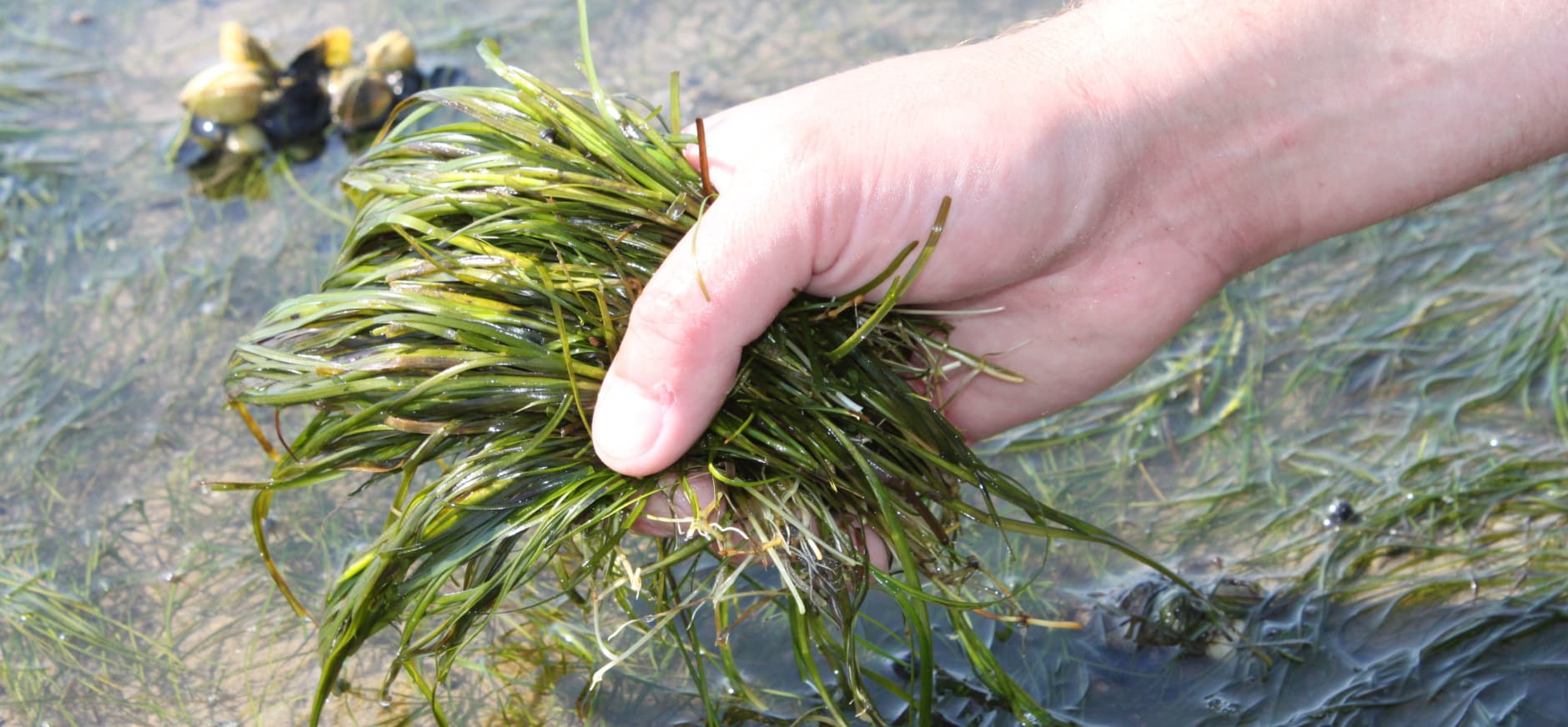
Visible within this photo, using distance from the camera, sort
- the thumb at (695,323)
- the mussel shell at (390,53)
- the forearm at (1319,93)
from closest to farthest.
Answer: the thumb at (695,323)
the forearm at (1319,93)
the mussel shell at (390,53)

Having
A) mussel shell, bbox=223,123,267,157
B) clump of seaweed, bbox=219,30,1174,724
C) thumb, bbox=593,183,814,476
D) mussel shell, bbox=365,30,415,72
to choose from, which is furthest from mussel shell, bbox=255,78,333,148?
thumb, bbox=593,183,814,476

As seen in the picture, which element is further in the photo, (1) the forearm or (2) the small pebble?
(2) the small pebble

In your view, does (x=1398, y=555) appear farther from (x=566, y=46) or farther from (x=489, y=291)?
(x=566, y=46)

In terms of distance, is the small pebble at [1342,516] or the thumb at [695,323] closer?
the thumb at [695,323]

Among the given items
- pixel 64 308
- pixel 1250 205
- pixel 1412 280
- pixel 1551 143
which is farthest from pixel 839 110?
pixel 64 308

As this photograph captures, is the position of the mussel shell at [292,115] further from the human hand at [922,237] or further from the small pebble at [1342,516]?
the small pebble at [1342,516]

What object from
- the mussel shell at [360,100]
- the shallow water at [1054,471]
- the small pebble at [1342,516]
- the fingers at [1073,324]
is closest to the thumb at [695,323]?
the fingers at [1073,324]

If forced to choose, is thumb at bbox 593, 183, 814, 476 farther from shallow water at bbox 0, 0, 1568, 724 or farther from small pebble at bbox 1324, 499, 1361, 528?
small pebble at bbox 1324, 499, 1361, 528
